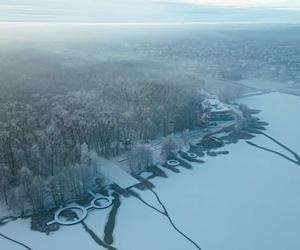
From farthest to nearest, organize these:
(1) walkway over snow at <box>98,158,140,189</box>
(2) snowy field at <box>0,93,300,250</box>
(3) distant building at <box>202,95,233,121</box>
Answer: (3) distant building at <box>202,95,233,121</box>, (1) walkway over snow at <box>98,158,140,189</box>, (2) snowy field at <box>0,93,300,250</box>

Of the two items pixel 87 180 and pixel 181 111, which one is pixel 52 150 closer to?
pixel 87 180

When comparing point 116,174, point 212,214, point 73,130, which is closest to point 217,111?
point 116,174

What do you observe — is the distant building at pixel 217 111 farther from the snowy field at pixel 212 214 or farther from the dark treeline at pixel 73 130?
the snowy field at pixel 212 214

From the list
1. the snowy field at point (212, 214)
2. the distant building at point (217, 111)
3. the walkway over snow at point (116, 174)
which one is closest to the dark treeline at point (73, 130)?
the walkway over snow at point (116, 174)

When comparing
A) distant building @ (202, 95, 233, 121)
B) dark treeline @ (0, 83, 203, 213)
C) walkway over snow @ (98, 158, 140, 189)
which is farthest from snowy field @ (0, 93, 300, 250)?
distant building @ (202, 95, 233, 121)

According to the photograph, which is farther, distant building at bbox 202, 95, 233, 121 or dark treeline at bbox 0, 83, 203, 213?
distant building at bbox 202, 95, 233, 121

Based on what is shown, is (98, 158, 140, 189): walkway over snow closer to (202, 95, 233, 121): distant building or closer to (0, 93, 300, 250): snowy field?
(0, 93, 300, 250): snowy field
